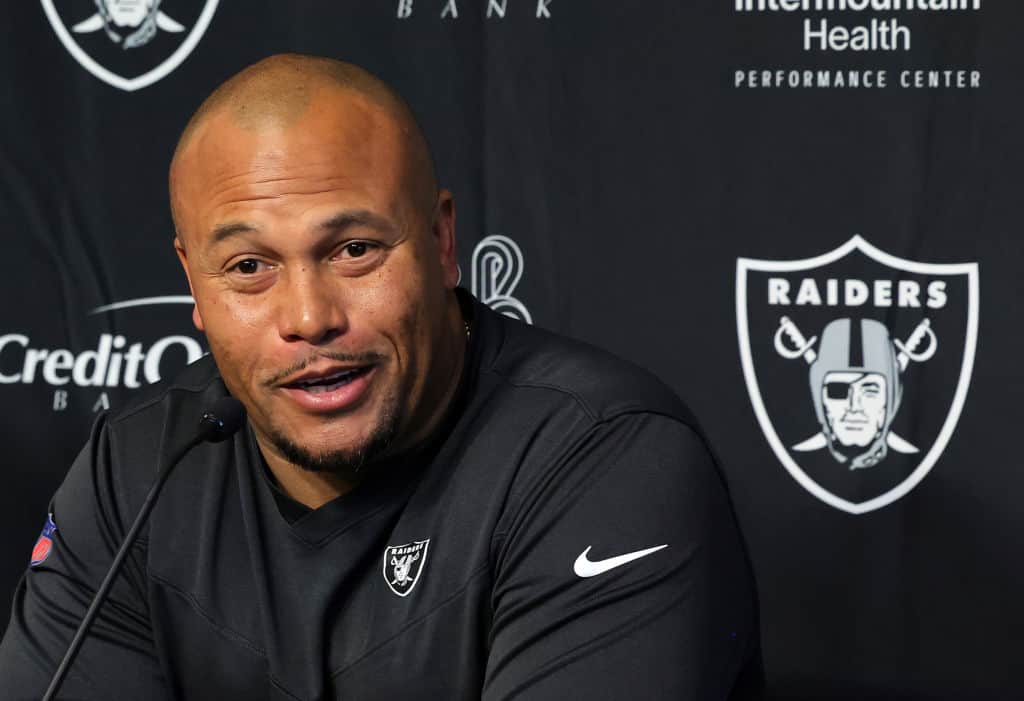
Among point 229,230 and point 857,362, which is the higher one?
point 229,230

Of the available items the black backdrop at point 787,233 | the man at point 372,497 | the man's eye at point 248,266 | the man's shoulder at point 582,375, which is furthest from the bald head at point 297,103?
the black backdrop at point 787,233

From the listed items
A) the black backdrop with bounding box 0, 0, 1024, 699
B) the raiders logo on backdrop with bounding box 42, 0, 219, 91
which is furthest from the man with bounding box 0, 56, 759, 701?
the raiders logo on backdrop with bounding box 42, 0, 219, 91

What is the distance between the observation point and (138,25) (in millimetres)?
2332

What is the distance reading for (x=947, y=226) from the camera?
6.77 feet

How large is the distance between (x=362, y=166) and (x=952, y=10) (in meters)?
1.05

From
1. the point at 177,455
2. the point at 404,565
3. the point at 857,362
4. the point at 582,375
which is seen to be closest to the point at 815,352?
the point at 857,362

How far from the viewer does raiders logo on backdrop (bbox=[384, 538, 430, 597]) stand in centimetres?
149

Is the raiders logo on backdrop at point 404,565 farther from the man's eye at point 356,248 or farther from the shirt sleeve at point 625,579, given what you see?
the man's eye at point 356,248

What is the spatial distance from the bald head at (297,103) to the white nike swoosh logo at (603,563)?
0.43 meters

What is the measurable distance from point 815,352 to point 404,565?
888mm

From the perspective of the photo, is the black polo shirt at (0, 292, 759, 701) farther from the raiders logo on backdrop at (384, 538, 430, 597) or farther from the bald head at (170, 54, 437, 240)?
the bald head at (170, 54, 437, 240)

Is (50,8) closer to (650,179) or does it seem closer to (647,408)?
(650,179)

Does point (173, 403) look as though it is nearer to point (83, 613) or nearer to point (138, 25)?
point (83, 613)

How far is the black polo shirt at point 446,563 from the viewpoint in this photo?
4.45ft
